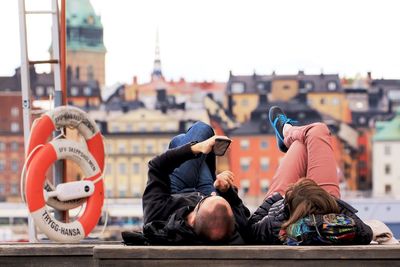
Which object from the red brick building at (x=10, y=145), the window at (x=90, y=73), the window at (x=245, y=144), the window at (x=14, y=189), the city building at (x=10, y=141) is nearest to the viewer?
the city building at (x=10, y=141)

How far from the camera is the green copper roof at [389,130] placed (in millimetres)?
70250

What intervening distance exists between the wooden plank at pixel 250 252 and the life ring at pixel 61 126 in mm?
2916

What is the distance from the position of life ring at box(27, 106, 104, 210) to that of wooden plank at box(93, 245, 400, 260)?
9.57 feet

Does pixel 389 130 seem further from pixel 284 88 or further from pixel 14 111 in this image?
pixel 14 111

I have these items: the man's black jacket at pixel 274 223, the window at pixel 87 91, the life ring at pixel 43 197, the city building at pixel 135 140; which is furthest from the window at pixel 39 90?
the man's black jacket at pixel 274 223

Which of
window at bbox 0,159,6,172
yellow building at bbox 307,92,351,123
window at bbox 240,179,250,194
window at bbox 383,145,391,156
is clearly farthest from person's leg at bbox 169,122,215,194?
window at bbox 383,145,391,156

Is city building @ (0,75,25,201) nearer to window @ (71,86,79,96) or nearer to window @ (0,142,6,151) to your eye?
window @ (0,142,6,151)

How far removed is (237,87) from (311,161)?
69.6m

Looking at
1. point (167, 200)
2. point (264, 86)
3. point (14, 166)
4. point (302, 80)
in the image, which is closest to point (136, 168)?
point (14, 166)

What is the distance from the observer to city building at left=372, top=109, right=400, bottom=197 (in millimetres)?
70250

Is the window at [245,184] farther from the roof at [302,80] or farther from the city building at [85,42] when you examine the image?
the city building at [85,42]

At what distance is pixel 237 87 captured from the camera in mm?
72688

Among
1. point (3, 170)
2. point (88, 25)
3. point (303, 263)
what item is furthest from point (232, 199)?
point (88, 25)

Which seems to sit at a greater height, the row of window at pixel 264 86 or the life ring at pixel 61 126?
the life ring at pixel 61 126
